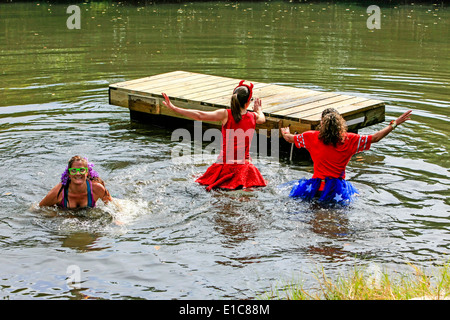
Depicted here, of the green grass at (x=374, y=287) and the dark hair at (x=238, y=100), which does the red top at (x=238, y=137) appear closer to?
the dark hair at (x=238, y=100)

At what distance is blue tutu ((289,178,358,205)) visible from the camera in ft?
27.7

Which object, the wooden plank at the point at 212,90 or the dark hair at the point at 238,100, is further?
the wooden plank at the point at 212,90

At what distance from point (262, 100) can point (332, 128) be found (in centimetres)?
328

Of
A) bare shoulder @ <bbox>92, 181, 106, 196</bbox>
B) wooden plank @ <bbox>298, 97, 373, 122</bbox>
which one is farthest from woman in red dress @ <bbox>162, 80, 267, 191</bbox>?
bare shoulder @ <bbox>92, 181, 106, 196</bbox>

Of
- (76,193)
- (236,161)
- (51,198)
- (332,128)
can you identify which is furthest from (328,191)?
(51,198)

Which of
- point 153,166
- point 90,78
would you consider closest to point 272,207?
point 153,166

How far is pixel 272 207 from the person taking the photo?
841 cm

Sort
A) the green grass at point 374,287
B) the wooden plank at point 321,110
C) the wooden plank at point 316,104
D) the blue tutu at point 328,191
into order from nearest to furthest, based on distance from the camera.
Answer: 1. the green grass at point 374,287
2. the blue tutu at point 328,191
3. the wooden plank at point 321,110
4. the wooden plank at point 316,104

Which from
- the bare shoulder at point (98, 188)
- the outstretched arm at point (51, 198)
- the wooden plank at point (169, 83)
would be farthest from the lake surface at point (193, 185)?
the wooden plank at point (169, 83)

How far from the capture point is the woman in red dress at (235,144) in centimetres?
890

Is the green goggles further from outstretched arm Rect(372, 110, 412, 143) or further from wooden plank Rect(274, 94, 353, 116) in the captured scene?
wooden plank Rect(274, 94, 353, 116)

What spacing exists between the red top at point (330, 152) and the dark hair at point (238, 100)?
892 millimetres

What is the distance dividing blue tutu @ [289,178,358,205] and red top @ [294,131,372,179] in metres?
0.10
